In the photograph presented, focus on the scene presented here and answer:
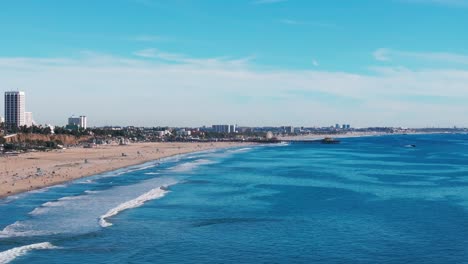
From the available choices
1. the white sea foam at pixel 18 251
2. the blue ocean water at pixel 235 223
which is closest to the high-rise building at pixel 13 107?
the blue ocean water at pixel 235 223

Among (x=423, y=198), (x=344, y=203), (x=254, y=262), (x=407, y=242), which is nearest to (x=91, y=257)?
(x=254, y=262)

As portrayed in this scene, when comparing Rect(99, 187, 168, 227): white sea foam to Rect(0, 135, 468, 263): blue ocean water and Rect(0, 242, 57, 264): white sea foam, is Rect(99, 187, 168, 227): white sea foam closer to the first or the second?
Rect(0, 135, 468, 263): blue ocean water

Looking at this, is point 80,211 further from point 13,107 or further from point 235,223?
point 13,107

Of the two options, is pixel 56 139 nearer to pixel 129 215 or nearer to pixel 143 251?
pixel 129 215

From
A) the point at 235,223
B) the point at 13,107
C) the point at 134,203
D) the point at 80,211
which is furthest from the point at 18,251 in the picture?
the point at 13,107

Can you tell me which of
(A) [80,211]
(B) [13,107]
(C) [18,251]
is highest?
(B) [13,107]

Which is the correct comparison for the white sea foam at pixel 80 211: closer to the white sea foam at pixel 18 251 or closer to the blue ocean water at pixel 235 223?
the blue ocean water at pixel 235 223
